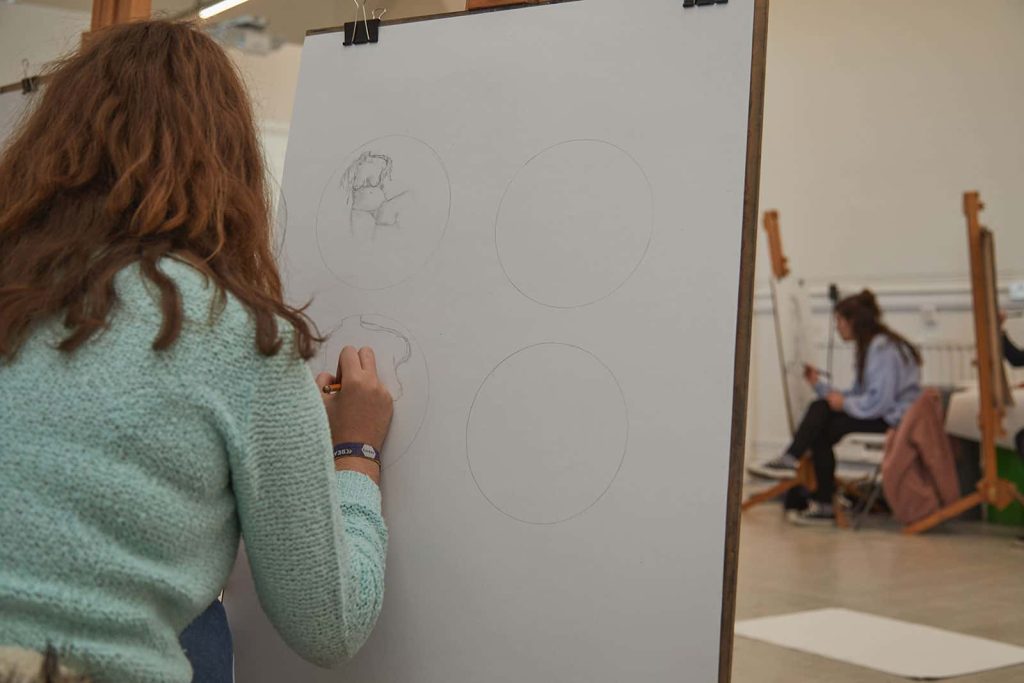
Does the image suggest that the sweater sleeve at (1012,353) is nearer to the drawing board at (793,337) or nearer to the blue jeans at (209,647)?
the drawing board at (793,337)

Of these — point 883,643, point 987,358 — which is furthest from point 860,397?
point 883,643

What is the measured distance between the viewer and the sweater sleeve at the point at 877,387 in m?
5.10

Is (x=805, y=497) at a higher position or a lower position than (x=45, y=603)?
lower

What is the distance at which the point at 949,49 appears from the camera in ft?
19.2

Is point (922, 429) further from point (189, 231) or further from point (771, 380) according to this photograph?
point (189, 231)

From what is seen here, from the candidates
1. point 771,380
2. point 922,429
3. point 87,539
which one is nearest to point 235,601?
point 87,539

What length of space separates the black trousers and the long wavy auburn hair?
4393 mm

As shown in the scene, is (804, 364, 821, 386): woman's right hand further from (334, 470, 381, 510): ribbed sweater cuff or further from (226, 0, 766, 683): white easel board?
(334, 470, 381, 510): ribbed sweater cuff

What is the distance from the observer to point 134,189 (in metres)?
0.96

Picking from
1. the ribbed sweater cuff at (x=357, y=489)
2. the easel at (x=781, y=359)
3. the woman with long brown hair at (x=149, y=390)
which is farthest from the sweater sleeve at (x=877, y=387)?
the woman with long brown hair at (x=149, y=390)

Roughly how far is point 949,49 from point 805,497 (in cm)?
267

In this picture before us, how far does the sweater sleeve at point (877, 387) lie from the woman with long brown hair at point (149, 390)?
4.50 m

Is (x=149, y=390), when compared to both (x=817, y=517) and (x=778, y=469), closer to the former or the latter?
(x=817, y=517)

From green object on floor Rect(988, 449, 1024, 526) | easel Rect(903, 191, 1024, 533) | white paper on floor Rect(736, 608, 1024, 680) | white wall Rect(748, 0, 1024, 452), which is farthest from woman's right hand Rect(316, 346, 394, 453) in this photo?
white wall Rect(748, 0, 1024, 452)
